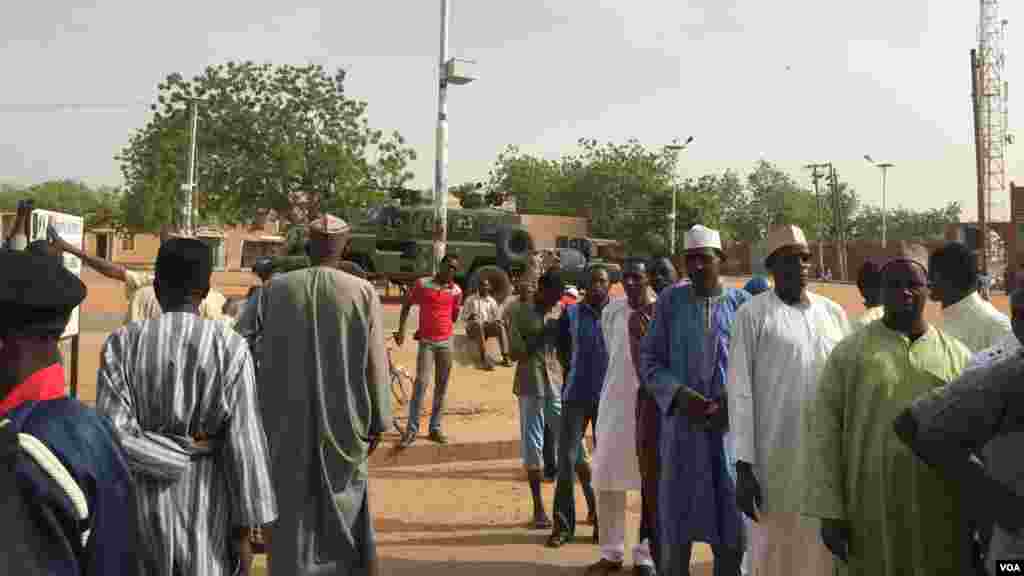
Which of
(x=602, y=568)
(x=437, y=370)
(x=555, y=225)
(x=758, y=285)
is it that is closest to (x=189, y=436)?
(x=602, y=568)

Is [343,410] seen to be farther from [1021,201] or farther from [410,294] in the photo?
[1021,201]

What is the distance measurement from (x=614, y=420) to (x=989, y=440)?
2.98 metres

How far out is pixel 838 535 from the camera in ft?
9.41

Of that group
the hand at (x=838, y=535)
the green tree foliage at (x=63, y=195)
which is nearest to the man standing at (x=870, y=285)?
the hand at (x=838, y=535)

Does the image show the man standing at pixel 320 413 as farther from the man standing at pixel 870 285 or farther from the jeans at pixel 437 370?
the jeans at pixel 437 370

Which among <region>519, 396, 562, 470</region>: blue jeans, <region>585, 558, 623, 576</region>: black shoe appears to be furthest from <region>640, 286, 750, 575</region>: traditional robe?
<region>519, 396, 562, 470</region>: blue jeans

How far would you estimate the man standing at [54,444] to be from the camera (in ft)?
4.83

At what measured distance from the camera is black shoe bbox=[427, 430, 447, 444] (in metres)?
8.34

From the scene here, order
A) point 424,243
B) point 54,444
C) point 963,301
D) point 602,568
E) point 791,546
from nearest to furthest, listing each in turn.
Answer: point 54,444
point 791,546
point 963,301
point 602,568
point 424,243

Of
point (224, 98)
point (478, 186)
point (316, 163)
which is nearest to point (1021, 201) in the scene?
point (478, 186)

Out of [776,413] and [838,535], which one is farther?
[776,413]

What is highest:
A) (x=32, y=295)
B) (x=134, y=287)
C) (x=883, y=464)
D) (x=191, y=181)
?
(x=191, y=181)

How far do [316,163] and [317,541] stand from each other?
2585cm

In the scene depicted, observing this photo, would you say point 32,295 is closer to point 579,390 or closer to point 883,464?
point 883,464
